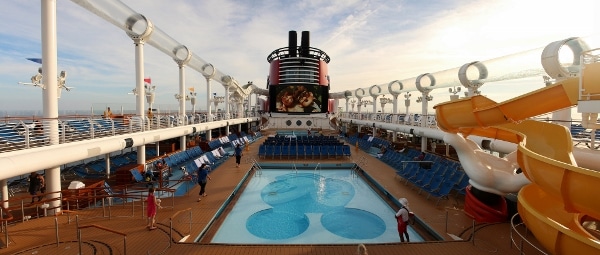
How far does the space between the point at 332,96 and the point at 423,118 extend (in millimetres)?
30365

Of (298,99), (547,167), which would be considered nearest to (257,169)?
(547,167)

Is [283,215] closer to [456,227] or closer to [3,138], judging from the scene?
[456,227]

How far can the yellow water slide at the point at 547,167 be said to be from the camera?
3434 millimetres

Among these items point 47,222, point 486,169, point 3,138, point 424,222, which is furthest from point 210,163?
point 486,169

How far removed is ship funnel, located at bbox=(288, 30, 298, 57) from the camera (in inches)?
1515

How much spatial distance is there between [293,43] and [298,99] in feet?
30.5

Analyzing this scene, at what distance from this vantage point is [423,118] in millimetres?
15086

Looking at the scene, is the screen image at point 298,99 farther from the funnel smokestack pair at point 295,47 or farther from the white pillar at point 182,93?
the white pillar at point 182,93

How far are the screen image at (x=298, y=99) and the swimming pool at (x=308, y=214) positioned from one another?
2147 cm

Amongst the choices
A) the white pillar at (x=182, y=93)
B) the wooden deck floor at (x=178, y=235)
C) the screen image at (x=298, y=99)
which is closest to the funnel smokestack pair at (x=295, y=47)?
the screen image at (x=298, y=99)

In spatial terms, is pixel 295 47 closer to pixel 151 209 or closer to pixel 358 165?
pixel 358 165

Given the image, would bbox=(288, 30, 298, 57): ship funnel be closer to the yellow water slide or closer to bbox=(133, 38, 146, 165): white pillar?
bbox=(133, 38, 146, 165): white pillar

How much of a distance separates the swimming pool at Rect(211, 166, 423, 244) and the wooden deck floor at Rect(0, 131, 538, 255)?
0.78m

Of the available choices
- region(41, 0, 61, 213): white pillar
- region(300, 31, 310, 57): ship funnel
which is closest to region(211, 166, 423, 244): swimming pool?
region(41, 0, 61, 213): white pillar
